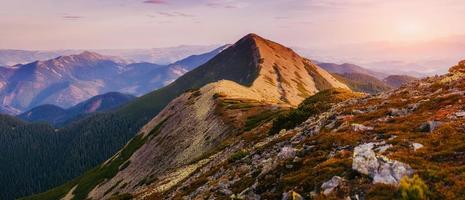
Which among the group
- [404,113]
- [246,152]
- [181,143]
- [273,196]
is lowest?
[181,143]

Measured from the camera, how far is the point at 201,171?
166 ft

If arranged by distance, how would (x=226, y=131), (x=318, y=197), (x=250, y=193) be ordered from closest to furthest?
(x=318, y=197) < (x=250, y=193) < (x=226, y=131)

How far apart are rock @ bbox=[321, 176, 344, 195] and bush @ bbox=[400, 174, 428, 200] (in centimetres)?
398

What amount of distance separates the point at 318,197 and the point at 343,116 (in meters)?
20.4

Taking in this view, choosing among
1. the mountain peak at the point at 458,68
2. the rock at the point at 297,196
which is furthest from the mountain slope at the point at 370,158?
the mountain peak at the point at 458,68

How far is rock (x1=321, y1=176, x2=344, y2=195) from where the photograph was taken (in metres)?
22.5

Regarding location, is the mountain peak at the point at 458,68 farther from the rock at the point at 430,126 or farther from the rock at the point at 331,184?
the rock at the point at 331,184

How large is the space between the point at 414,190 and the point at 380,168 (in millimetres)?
3802

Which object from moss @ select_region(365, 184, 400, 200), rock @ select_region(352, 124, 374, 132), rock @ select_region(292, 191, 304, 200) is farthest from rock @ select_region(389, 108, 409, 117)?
rock @ select_region(292, 191, 304, 200)

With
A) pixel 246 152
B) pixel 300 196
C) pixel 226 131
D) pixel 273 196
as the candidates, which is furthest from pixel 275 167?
pixel 226 131

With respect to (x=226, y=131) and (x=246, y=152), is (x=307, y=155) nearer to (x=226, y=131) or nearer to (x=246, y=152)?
(x=246, y=152)

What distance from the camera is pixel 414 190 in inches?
736

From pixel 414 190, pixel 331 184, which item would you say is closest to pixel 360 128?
pixel 331 184

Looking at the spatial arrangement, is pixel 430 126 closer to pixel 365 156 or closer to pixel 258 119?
pixel 365 156
